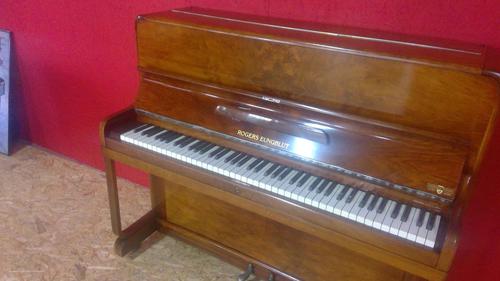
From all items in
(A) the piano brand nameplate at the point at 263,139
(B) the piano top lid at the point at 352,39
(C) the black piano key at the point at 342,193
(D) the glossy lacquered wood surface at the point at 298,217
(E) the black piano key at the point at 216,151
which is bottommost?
(D) the glossy lacquered wood surface at the point at 298,217

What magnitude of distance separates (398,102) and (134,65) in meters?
1.52

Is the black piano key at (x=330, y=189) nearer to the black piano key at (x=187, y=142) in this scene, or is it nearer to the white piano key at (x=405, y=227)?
the white piano key at (x=405, y=227)

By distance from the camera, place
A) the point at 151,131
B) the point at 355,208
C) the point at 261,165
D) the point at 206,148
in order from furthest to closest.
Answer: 1. the point at 151,131
2. the point at 206,148
3. the point at 261,165
4. the point at 355,208

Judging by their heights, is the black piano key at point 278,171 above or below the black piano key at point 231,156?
above

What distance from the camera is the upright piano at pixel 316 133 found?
1.14 metres

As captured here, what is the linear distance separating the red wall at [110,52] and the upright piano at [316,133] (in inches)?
4.1

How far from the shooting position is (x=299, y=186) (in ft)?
4.24

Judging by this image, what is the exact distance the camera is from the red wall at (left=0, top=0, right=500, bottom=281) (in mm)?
1417

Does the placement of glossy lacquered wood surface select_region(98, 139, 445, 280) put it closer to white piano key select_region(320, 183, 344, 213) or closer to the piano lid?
white piano key select_region(320, 183, 344, 213)

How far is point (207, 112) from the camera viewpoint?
1.52 meters

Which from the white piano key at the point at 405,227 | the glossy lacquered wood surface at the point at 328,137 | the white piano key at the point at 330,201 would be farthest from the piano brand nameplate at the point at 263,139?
the white piano key at the point at 405,227

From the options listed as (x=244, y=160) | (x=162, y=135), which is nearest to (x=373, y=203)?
(x=244, y=160)

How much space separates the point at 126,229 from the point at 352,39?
1.39 metres

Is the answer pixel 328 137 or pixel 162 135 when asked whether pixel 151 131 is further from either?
pixel 328 137
